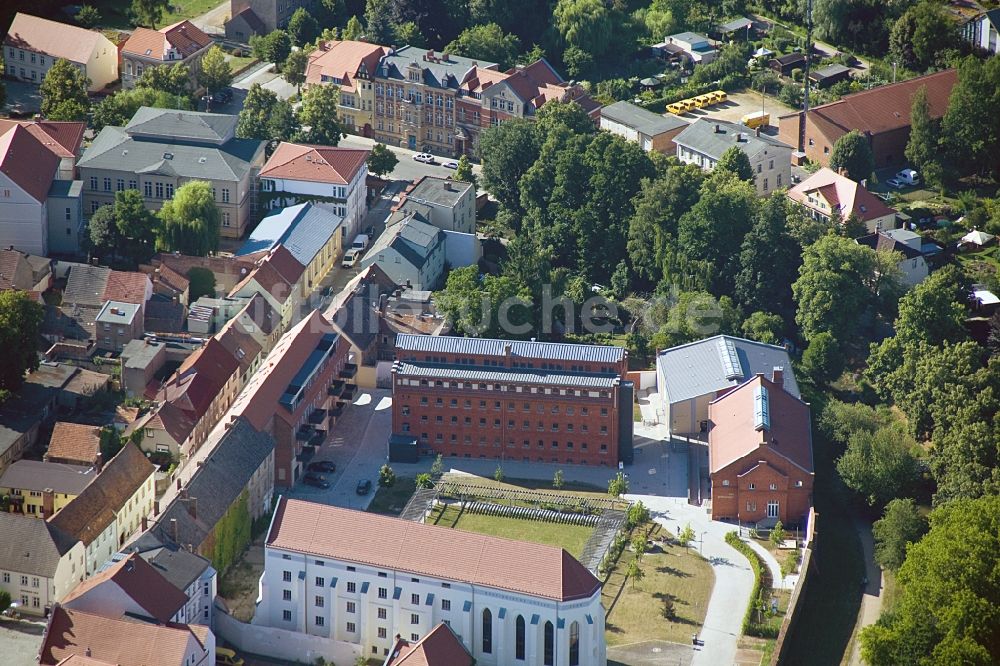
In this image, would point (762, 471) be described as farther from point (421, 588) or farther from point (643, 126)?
point (643, 126)

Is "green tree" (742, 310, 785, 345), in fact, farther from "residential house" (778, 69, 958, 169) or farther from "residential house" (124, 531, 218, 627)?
"residential house" (124, 531, 218, 627)

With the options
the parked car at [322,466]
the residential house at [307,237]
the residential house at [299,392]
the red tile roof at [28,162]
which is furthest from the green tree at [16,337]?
the residential house at [307,237]

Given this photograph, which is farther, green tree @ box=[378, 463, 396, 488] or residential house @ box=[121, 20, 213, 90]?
residential house @ box=[121, 20, 213, 90]

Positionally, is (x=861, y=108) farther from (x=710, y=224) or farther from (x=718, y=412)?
(x=718, y=412)

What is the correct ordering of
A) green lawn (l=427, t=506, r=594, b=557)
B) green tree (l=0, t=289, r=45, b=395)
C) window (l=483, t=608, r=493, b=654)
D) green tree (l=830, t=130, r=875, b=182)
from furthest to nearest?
green tree (l=830, t=130, r=875, b=182), green tree (l=0, t=289, r=45, b=395), green lawn (l=427, t=506, r=594, b=557), window (l=483, t=608, r=493, b=654)

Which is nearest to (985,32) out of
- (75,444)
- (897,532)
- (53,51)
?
(897,532)

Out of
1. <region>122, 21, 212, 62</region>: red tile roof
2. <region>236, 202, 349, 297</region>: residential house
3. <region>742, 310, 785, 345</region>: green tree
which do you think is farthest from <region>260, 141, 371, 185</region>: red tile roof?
<region>742, 310, 785, 345</region>: green tree

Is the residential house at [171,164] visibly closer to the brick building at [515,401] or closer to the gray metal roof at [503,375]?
the brick building at [515,401]
